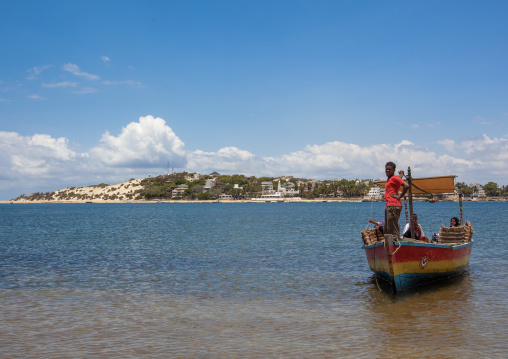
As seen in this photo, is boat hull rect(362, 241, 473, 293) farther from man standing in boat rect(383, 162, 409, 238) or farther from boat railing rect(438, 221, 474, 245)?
boat railing rect(438, 221, 474, 245)

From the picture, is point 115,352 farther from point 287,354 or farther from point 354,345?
point 354,345

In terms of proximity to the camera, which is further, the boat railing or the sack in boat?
the boat railing

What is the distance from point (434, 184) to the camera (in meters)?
18.7

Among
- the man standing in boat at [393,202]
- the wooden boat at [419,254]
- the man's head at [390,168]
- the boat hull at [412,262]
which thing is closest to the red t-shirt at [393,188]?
the man standing in boat at [393,202]

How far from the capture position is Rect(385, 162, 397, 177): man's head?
48.9 feet

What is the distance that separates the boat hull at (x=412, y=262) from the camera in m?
14.2

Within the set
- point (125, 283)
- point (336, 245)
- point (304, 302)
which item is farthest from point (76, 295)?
point (336, 245)

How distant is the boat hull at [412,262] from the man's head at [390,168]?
7.92 ft

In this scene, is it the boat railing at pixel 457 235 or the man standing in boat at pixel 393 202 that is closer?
Answer: the man standing in boat at pixel 393 202

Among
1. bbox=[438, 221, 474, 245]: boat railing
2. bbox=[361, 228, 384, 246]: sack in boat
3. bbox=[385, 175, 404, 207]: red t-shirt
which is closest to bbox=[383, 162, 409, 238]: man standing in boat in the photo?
bbox=[385, 175, 404, 207]: red t-shirt

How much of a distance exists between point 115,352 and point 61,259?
17.7 m

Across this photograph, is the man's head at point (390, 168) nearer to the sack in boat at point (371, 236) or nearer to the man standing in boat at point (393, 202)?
the man standing in boat at point (393, 202)

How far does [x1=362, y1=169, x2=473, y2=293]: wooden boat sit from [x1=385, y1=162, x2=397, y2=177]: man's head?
230cm

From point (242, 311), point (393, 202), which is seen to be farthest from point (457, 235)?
point (242, 311)
